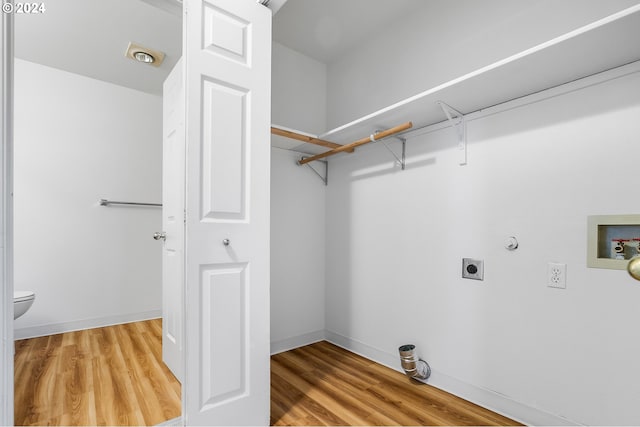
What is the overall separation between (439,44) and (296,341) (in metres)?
2.47

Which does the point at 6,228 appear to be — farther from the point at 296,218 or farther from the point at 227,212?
the point at 296,218

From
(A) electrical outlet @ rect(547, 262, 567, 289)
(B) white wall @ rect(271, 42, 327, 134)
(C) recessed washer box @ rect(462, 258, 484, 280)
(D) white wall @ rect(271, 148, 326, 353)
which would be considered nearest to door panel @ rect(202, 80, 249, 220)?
(D) white wall @ rect(271, 148, 326, 353)

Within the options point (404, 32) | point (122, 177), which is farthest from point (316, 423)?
point (404, 32)

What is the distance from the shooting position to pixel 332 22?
2334 mm

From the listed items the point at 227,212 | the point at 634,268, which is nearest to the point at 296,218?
the point at 227,212

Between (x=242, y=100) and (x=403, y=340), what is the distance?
1863 millimetres

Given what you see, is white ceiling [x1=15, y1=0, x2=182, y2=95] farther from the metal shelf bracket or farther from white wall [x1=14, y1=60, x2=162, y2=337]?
the metal shelf bracket

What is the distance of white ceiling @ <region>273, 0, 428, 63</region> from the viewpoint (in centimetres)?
216

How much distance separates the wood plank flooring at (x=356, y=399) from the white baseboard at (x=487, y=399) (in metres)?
0.04

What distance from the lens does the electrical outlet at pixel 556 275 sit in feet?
4.88

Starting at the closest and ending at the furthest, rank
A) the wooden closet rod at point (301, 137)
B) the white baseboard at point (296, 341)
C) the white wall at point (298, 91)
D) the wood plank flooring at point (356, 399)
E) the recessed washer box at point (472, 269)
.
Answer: the wood plank flooring at point (356, 399)
the recessed washer box at point (472, 269)
the wooden closet rod at point (301, 137)
the white baseboard at point (296, 341)
the white wall at point (298, 91)

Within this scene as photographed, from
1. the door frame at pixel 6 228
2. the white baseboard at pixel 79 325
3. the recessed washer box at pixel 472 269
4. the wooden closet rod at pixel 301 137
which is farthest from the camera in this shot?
the wooden closet rod at pixel 301 137

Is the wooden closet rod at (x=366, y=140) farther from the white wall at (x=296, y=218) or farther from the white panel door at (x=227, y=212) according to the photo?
the white panel door at (x=227, y=212)

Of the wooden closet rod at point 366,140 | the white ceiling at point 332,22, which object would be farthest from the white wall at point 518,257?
the white ceiling at point 332,22
